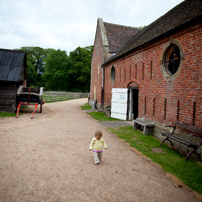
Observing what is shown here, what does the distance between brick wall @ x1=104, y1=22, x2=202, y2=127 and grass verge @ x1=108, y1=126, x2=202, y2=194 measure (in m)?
1.30

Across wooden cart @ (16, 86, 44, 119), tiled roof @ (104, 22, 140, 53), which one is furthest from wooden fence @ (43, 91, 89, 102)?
tiled roof @ (104, 22, 140, 53)

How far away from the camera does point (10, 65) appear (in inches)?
581

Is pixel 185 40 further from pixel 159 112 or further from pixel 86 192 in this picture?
pixel 86 192

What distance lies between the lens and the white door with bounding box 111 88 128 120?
40.9 feet

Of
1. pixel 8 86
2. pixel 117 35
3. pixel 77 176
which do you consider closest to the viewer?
A: pixel 77 176

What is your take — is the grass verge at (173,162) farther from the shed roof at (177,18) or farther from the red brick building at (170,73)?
the shed roof at (177,18)

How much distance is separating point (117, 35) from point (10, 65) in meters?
11.6

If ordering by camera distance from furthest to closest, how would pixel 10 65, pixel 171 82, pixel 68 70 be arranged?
1. pixel 68 70
2. pixel 10 65
3. pixel 171 82

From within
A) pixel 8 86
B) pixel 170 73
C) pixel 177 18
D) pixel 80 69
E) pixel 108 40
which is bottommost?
pixel 8 86

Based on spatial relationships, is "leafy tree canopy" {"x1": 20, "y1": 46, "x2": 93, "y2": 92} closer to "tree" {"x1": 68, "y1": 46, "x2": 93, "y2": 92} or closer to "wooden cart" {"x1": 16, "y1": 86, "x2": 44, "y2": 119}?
"tree" {"x1": 68, "y1": 46, "x2": 93, "y2": 92}

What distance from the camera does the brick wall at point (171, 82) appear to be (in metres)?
6.09

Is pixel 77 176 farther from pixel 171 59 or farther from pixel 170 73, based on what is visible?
pixel 171 59

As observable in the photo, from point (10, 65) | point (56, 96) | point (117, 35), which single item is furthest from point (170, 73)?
point (56, 96)

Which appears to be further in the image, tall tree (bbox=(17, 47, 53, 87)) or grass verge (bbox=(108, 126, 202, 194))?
tall tree (bbox=(17, 47, 53, 87))
